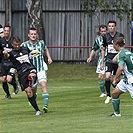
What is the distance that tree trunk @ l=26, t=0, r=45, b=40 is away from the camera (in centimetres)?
3303

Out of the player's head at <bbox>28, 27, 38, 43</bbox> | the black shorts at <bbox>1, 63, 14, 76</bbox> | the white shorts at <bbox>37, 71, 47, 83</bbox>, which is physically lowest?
the black shorts at <bbox>1, 63, 14, 76</bbox>

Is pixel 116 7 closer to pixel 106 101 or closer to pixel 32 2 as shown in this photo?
pixel 32 2

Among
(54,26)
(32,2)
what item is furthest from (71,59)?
(32,2)

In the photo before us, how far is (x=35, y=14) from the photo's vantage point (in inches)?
1315

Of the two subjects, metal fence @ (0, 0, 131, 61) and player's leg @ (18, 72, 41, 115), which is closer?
player's leg @ (18, 72, 41, 115)

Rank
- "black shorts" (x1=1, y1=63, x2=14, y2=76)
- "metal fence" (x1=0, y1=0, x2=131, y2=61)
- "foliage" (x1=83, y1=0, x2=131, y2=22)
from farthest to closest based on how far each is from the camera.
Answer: "metal fence" (x1=0, y1=0, x2=131, y2=61)
"foliage" (x1=83, y1=0, x2=131, y2=22)
"black shorts" (x1=1, y1=63, x2=14, y2=76)

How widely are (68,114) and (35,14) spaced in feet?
58.6

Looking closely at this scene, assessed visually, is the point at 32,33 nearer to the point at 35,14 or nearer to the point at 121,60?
the point at 121,60

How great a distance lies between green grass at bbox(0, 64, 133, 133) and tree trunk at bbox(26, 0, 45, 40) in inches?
304

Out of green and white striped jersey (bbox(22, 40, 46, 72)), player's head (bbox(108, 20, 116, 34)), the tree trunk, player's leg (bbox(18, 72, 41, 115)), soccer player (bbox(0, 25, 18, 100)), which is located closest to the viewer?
player's leg (bbox(18, 72, 41, 115))

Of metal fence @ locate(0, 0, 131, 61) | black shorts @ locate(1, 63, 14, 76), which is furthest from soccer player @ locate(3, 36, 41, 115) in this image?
metal fence @ locate(0, 0, 131, 61)

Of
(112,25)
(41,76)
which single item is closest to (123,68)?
(41,76)

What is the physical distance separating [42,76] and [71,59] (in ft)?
62.1

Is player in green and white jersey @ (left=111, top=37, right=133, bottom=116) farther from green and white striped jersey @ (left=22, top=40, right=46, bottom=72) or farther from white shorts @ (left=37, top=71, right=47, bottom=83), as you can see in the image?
green and white striped jersey @ (left=22, top=40, right=46, bottom=72)
